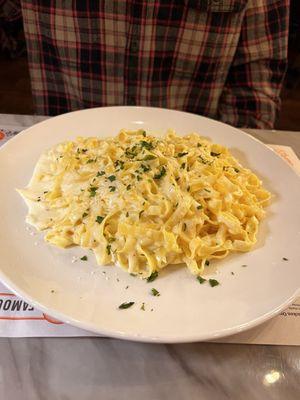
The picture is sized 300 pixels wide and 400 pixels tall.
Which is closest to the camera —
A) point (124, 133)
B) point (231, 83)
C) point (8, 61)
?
point (124, 133)

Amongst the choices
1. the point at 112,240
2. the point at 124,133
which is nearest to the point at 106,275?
the point at 112,240

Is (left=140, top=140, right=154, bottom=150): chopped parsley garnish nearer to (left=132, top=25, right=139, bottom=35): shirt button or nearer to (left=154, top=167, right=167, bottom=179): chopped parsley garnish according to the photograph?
(left=154, top=167, right=167, bottom=179): chopped parsley garnish

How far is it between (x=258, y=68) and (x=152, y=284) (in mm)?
1553

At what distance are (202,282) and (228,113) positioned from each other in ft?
4.74

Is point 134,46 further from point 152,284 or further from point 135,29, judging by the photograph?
point 152,284

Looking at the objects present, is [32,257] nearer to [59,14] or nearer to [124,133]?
[124,133]

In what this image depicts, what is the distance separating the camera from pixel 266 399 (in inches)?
32.0

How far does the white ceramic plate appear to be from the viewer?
797 millimetres

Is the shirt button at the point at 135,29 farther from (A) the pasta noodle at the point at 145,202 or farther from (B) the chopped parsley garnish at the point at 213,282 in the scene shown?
(B) the chopped parsley garnish at the point at 213,282

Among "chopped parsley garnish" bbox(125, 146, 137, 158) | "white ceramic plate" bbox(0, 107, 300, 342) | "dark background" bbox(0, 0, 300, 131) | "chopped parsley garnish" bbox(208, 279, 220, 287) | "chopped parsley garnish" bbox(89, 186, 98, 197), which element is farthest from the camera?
"dark background" bbox(0, 0, 300, 131)

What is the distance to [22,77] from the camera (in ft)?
13.1

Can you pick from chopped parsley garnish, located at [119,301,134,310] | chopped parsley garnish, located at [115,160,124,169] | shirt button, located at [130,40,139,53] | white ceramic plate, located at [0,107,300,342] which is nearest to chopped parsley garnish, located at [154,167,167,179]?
chopped parsley garnish, located at [115,160,124,169]

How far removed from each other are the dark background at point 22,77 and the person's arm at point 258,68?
62.9 inches

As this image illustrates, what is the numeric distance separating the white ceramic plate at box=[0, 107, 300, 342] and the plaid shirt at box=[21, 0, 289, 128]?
0.91 m
